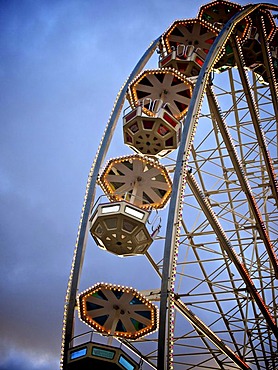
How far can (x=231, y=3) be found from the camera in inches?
908

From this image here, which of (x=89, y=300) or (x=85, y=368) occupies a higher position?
(x=89, y=300)

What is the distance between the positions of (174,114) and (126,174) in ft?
9.95

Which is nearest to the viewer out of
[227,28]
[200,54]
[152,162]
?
[152,162]

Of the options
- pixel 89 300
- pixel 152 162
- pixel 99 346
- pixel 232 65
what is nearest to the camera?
pixel 99 346

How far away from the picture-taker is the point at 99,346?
12.1 meters

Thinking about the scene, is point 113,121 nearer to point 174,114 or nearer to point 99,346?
point 174,114

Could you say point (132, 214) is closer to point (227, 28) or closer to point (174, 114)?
point (174, 114)

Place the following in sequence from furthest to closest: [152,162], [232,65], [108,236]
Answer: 1. [232,65]
2. [152,162]
3. [108,236]

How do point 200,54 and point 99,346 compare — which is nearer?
point 99,346

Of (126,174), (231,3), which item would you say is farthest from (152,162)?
(231,3)

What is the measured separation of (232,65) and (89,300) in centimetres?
1167

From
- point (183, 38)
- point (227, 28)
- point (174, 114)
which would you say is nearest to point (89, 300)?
point (174, 114)

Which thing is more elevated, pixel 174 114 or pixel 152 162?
pixel 174 114

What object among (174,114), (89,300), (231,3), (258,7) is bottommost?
(89,300)
